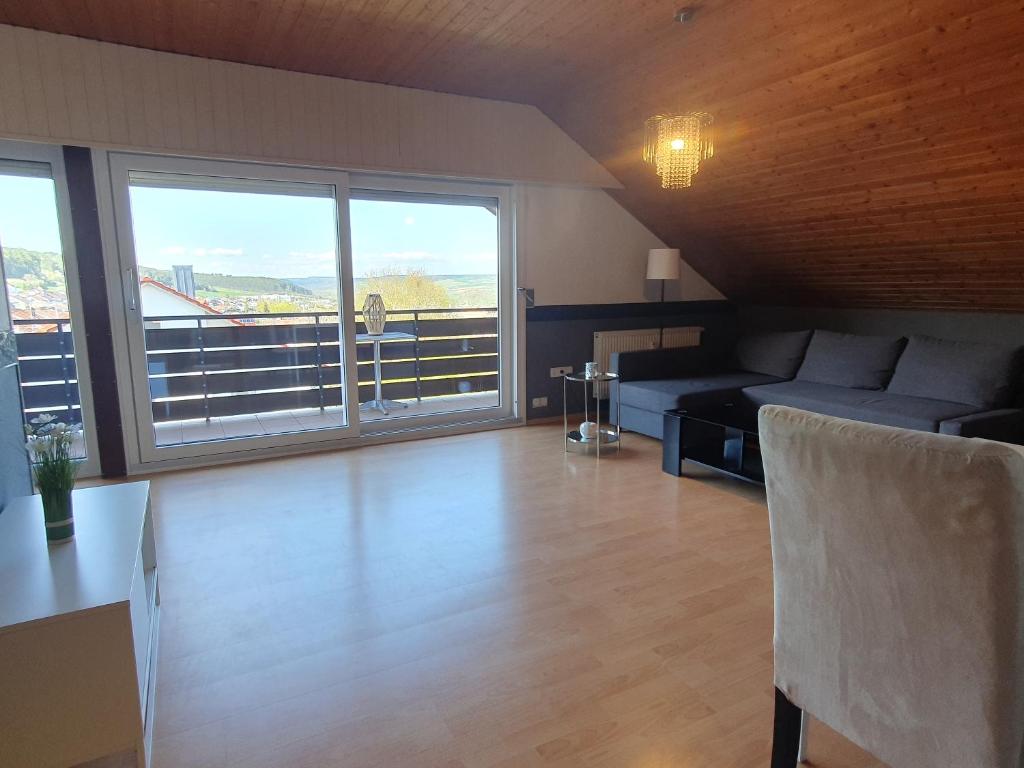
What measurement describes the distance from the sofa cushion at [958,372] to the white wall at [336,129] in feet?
7.26

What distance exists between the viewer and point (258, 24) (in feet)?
10.8

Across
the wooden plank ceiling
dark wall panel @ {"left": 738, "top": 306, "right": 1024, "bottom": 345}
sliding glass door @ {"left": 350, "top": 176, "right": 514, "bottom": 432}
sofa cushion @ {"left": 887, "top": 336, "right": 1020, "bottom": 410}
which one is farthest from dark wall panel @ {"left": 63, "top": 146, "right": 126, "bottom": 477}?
dark wall panel @ {"left": 738, "top": 306, "right": 1024, "bottom": 345}

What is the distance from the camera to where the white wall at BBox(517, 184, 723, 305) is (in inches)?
203

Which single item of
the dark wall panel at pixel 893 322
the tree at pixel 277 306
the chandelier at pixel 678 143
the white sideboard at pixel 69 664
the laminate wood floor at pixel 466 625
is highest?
the chandelier at pixel 678 143

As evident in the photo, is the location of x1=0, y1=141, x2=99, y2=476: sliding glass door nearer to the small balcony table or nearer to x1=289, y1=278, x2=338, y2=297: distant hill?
x1=289, y1=278, x2=338, y2=297: distant hill

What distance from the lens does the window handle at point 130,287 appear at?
385 cm

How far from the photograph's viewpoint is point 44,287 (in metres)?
3.71

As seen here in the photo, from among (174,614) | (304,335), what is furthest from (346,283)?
(174,614)

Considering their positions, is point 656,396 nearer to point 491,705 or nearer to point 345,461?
point 345,461

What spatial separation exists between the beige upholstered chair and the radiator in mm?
4028

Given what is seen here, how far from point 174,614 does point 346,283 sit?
8.83ft

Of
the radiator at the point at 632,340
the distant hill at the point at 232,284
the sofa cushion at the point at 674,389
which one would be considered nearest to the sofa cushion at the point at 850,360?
the sofa cushion at the point at 674,389

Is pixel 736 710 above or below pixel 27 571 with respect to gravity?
below

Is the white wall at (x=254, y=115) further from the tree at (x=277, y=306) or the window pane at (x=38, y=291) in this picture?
the tree at (x=277, y=306)
